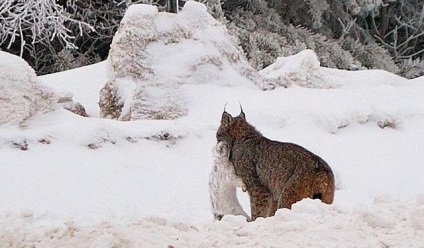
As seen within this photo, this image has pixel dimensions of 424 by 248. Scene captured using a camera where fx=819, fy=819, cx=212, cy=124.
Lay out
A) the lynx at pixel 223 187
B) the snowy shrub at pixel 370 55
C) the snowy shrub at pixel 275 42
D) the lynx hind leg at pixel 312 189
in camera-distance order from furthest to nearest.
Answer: the snowy shrub at pixel 370 55 < the snowy shrub at pixel 275 42 < the lynx at pixel 223 187 < the lynx hind leg at pixel 312 189

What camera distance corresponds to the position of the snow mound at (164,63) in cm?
686

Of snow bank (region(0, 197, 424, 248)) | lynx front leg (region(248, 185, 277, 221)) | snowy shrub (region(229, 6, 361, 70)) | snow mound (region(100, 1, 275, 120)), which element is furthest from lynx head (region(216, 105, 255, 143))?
snowy shrub (region(229, 6, 361, 70))

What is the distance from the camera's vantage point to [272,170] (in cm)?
405

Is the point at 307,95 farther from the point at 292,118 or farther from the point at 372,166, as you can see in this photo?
the point at 372,166

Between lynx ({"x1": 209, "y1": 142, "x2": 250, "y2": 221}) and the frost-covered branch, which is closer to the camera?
lynx ({"x1": 209, "y1": 142, "x2": 250, "y2": 221})

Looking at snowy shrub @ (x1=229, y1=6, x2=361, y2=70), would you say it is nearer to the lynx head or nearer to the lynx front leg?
the lynx head

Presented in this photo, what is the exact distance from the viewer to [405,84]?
807cm

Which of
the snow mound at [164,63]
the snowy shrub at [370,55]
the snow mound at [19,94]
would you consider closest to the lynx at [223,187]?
the snow mound at [19,94]

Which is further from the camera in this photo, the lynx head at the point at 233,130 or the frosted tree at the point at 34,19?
the frosted tree at the point at 34,19

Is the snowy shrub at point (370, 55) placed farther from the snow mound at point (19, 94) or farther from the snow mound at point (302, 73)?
the snow mound at point (19, 94)

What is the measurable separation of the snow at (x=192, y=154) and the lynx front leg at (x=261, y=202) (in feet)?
0.91

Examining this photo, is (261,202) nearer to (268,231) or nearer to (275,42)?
(268,231)

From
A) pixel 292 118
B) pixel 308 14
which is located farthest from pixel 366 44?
pixel 292 118

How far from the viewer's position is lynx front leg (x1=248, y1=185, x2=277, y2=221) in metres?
4.03
